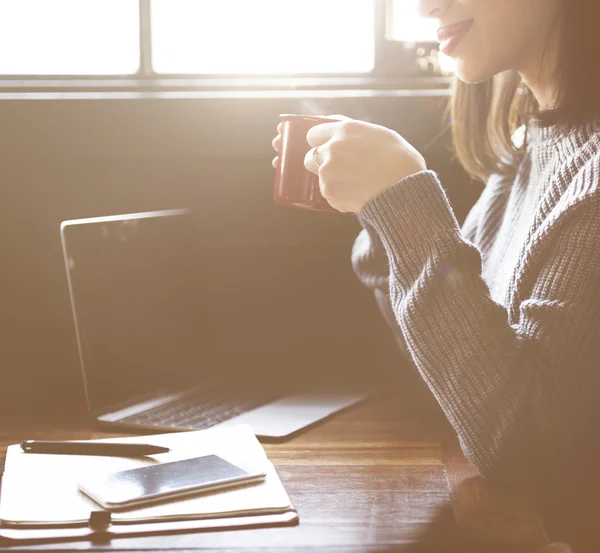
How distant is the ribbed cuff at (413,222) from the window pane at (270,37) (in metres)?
0.76

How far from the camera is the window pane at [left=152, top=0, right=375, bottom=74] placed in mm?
1732

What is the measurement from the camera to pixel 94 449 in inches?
41.0

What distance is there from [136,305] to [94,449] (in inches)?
17.3

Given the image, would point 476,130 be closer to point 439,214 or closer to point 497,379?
point 439,214

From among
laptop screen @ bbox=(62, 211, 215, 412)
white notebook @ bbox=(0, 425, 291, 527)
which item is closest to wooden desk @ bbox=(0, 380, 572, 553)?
white notebook @ bbox=(0, 425, 291, 527)

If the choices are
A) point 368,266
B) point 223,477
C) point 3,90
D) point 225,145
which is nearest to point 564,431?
point 223,477

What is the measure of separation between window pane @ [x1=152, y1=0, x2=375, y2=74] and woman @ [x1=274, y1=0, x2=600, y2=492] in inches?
22.4

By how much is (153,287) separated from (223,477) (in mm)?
625

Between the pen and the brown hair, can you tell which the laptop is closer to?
the pen

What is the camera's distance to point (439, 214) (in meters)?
1.03

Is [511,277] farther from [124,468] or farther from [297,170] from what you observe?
[124,468]

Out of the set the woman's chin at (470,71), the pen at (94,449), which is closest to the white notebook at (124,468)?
the pen at (94,449)

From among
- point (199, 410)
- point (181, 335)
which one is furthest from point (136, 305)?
point (199, 410)

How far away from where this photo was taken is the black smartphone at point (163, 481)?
2.87ft
